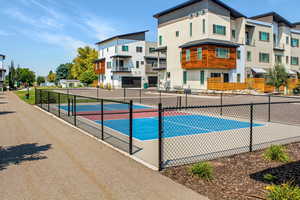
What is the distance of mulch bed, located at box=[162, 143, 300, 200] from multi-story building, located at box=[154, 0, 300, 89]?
113 ft

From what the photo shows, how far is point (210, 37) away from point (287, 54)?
75.1 ft

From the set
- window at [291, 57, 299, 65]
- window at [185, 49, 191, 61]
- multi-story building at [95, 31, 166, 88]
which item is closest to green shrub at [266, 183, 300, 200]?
window at [185, 49, 191, 61]

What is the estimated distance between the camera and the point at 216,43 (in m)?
39.8

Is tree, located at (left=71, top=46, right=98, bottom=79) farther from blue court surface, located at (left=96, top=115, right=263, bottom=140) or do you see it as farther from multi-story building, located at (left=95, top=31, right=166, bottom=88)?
blue court surface, located at (left=96, top=115, right=263, bottom=140)

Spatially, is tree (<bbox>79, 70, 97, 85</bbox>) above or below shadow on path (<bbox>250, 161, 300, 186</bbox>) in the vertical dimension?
above

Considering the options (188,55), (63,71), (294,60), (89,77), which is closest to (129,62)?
(89,77)

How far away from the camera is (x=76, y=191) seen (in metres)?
4.78

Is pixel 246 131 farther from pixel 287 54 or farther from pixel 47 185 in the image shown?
pixel 287 54

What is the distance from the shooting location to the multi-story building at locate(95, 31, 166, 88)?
68062 mm

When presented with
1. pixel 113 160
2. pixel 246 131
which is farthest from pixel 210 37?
pixel 113 160

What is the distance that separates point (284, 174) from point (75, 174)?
453 centimetres

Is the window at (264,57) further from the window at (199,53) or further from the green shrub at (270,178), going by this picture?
the green shrub at (270,178)

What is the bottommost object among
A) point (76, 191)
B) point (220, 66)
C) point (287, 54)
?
point (76, 191)

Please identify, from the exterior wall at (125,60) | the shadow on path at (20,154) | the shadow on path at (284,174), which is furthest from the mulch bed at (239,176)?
the exterior wall at (125,60)
